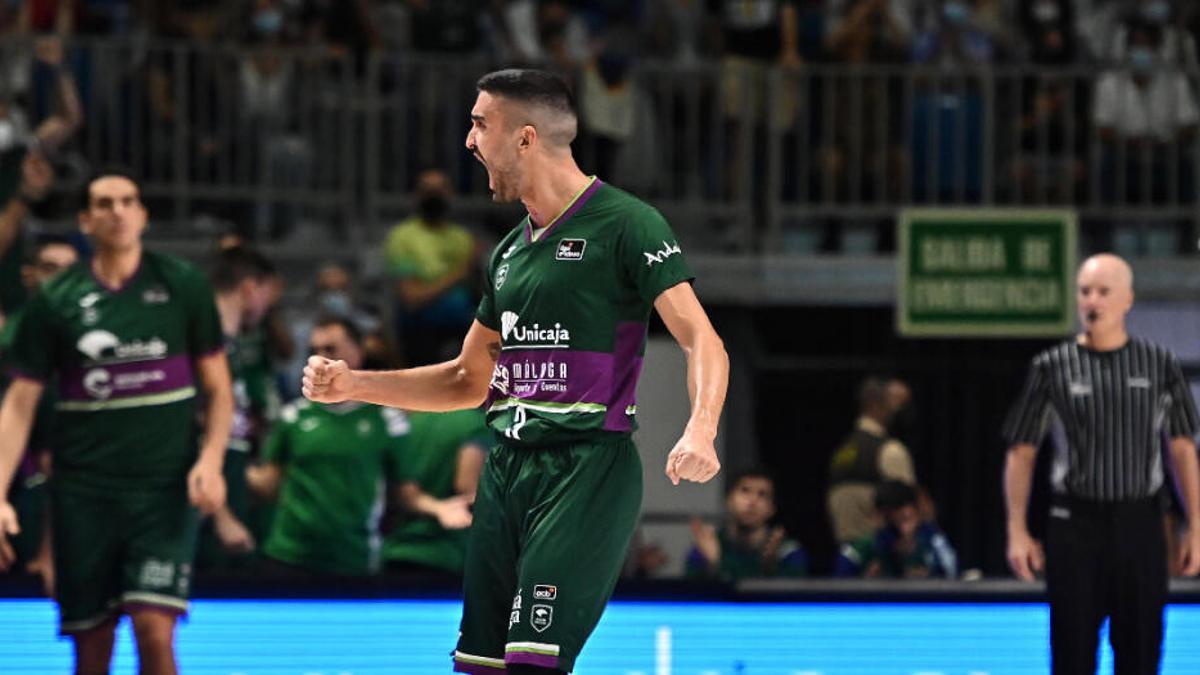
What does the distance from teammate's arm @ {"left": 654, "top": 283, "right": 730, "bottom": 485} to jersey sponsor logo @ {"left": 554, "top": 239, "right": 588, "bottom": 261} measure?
0.84 feet

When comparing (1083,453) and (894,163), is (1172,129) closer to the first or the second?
(894,163)

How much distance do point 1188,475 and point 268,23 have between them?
8.53 meters

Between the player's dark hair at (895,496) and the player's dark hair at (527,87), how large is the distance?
5779 millimetres

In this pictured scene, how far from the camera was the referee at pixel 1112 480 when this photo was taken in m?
9.09

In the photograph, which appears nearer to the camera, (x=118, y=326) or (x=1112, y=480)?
(x=118, y=326)

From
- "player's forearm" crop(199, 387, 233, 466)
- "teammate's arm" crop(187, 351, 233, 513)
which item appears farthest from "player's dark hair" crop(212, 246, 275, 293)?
"player's forearm" crop(199, 387, 233, 466)

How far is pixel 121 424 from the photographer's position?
843cm

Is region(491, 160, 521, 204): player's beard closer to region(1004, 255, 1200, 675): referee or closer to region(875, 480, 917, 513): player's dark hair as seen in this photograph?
region(1004, 255, 1200, 675): referee

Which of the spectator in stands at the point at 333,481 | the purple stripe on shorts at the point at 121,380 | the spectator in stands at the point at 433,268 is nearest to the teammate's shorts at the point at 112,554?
the purple stripe on shorts at the point at 121,380

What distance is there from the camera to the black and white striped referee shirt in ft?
29.9

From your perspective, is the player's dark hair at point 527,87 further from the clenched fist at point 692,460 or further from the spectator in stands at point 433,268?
the spectator in stands at point 433,268

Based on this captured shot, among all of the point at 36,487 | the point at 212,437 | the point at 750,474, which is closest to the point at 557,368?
the point at 212,437

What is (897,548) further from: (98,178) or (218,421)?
(98,178)

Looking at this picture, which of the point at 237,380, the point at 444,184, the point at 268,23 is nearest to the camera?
the point at 237,380
